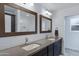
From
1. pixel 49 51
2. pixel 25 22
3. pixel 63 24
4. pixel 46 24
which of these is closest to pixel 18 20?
pixel 25 22

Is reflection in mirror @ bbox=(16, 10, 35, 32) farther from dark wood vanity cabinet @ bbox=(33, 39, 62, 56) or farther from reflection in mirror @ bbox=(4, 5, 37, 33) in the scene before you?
dark wood vanity cabinet @ bbox=(33, 39, 62, 56)

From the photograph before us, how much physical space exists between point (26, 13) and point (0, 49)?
1.07 meters

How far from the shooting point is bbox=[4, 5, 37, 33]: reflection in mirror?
5.35ft

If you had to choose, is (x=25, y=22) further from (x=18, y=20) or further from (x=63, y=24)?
(x=63, y=24)

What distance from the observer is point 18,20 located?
1917 millimetres

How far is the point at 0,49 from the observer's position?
4.84ft

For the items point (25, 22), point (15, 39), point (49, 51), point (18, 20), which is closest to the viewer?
point (15, 39)

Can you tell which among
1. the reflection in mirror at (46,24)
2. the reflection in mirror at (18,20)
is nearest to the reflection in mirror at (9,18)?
the reflection in mirror at (18,20)

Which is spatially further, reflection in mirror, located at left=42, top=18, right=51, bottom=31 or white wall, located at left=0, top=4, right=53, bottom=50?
reflection in mirror, located at left=42, top=18, right=51, bottom=31

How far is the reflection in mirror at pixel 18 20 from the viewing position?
1.63m

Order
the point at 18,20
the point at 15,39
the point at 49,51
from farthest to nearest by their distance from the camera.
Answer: the point at 49,51 → the point at 18,20 → the point at 15,39

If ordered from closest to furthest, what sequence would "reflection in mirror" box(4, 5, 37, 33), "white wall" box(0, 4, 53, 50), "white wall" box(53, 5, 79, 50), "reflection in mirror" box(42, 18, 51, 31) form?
"white wall" box(0, 4, 53, 50) < "reflection in mirror" box(4, 5, 37, 33) < "white wall" box(53, 5, 79, 50) < "reflection in mirror" box(42, 18, 51, 31)

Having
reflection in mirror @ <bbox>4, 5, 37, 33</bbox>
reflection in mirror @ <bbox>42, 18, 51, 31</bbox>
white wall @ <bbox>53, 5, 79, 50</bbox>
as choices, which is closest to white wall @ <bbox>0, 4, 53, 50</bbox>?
reflection in mirror @ <bbox>4, 5, 37, 33</bbox>

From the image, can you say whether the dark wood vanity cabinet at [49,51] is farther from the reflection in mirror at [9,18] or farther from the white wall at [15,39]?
the reflection in mirror at [9,18]
